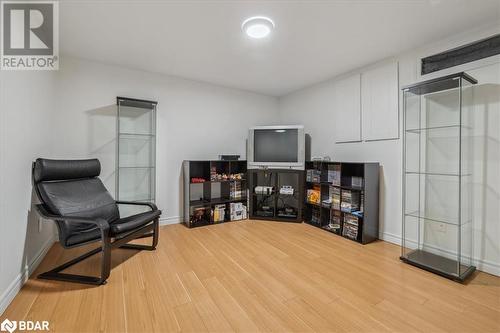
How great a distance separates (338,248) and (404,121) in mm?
1647

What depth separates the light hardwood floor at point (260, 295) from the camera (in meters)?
1.38

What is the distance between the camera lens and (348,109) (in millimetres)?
3197

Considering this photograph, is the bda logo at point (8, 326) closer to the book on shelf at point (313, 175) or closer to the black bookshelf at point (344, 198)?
the black bookshelf at point (344, 198)

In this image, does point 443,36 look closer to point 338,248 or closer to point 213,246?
point 338,248

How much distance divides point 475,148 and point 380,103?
108cm

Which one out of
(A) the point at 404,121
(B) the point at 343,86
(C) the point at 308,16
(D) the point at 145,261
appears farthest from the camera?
(B) the point at 343,86

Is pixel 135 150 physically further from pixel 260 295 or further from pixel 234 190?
pixel 260 295

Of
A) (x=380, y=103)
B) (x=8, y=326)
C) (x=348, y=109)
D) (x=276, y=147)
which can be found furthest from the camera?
(x=276, y=147)

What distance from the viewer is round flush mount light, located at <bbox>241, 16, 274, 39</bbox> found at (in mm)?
1978

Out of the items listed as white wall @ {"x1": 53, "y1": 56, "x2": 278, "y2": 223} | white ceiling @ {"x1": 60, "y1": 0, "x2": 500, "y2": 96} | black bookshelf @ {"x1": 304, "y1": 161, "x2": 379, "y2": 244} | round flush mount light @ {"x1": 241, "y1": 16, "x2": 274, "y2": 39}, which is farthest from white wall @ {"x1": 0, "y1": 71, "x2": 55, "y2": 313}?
black bookshelf @ {"x1": 304, "y1": 161, "x2": 379, "y2": 244}

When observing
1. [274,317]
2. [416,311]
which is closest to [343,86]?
[416,311]

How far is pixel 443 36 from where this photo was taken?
2.22m

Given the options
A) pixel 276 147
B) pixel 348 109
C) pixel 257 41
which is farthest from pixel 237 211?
pixel 257 41

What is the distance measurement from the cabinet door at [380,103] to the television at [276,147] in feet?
3.10
